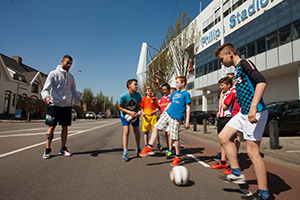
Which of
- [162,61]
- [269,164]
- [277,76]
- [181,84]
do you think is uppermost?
[162,61]

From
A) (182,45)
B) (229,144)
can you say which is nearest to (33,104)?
(182,45)

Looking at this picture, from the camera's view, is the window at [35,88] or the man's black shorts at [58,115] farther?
the window at [35,88]

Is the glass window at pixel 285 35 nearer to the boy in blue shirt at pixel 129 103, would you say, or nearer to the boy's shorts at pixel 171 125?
the boy's shorts at pixel 171 125

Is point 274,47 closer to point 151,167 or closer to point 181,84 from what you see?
point 181,84

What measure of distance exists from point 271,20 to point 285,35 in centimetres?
244

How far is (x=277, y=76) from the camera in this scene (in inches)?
779

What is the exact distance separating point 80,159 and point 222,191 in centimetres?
298

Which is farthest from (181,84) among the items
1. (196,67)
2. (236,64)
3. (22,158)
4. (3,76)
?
(3,76)

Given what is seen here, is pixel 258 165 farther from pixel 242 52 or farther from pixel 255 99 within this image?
pixel 242 52

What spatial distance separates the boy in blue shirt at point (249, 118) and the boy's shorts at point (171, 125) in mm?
1493

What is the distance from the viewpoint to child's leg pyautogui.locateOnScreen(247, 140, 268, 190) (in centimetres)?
234

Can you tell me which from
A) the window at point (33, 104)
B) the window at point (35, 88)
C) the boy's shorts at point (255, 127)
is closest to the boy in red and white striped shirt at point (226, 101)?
the boy's shorts at point (255, 127)

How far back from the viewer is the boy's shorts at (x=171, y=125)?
4.19 metres

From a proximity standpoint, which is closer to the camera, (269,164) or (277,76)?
(269,164)
